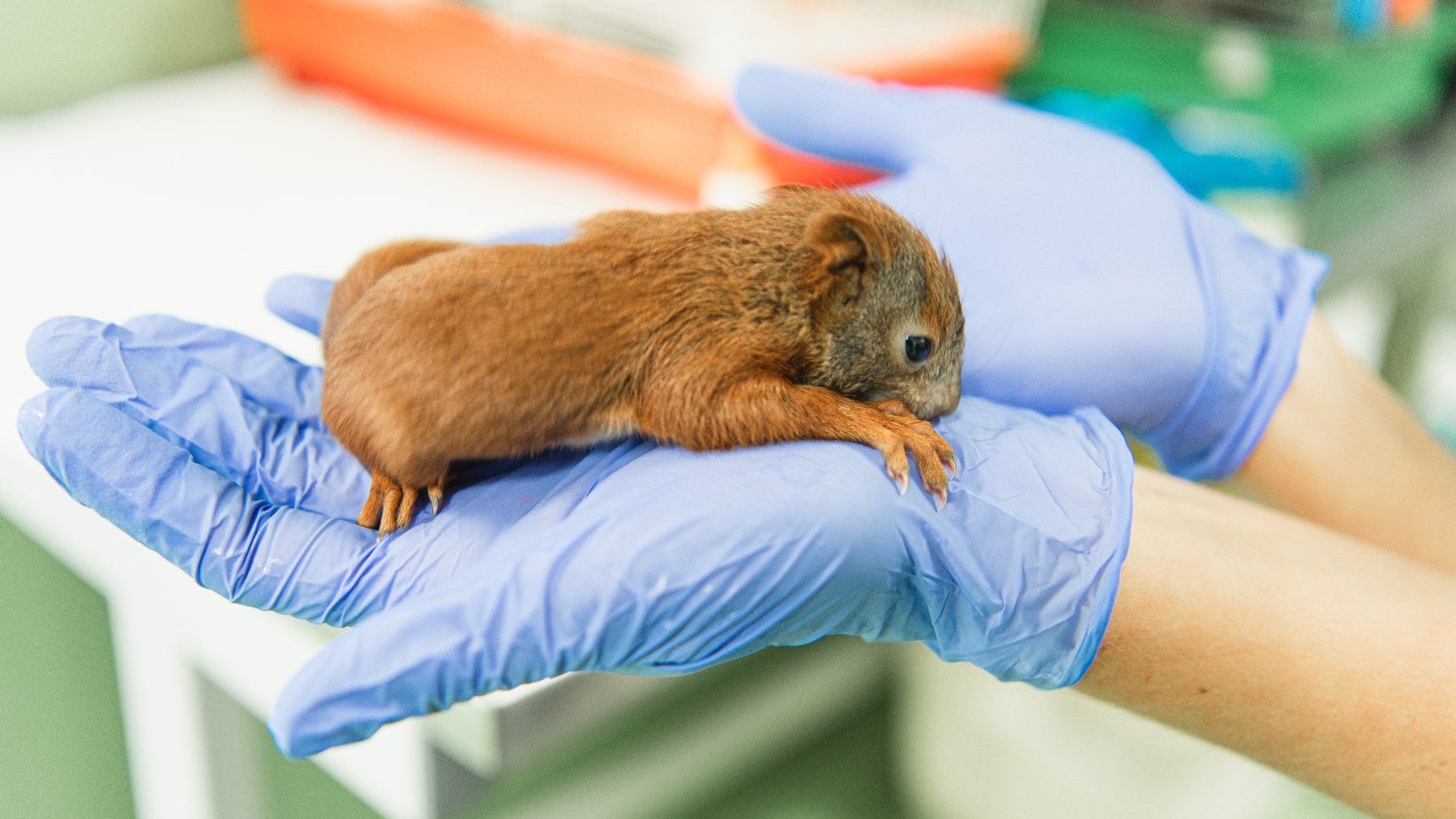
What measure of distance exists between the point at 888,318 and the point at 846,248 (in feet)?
0.36

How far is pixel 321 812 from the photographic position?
2184 mm

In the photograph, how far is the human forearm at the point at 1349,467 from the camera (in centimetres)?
170

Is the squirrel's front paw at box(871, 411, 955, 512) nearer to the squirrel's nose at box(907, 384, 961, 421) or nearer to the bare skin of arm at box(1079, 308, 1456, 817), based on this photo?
the squirrel's nose at box(907, 384, 961, 421)

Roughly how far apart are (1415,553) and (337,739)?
5.35 ft

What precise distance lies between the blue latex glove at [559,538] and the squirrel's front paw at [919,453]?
0.06 feet

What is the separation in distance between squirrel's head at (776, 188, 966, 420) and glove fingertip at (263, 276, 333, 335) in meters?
0.69

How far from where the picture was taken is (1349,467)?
5.66ft

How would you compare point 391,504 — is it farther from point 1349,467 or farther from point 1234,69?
point 1234,69

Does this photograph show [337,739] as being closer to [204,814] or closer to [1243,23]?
[204,814]

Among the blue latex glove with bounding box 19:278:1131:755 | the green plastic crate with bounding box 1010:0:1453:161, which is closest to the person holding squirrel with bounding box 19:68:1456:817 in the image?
the blue latex glove with bounding box 19:278:1131:755

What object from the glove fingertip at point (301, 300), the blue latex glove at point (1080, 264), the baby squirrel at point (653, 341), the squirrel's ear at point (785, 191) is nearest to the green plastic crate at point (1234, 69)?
the blue latex glove at point (1080, 264)

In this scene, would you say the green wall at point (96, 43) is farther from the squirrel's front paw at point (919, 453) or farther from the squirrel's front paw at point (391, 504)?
the squirrel's front paw at point (919, 453)

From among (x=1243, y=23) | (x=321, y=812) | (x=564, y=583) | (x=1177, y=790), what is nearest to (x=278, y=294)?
(x=564, y=583)

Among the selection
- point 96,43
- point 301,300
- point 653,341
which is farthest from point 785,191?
point 96,43
